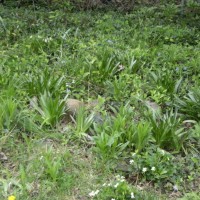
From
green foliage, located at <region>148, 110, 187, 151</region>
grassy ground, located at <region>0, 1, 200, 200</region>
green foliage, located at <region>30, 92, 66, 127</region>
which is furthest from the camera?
green foliage, located at <region>30, 92, 66, 127</region>

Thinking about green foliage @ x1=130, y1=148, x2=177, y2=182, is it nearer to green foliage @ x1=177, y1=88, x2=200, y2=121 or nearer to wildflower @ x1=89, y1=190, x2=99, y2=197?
wildflower @ x1=89, y1=190, x2=99, y2=197

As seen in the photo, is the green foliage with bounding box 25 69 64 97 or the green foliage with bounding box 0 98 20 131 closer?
the green foliage with bounding box 0 98 20 131

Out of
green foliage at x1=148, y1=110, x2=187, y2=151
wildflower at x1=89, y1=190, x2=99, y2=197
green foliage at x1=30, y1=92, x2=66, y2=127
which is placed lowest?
wildflower at x1=89, y1=190, x2=99, y2=197

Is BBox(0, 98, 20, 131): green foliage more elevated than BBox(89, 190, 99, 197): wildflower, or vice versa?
BBox(0, 98, 20, 131): green foliage

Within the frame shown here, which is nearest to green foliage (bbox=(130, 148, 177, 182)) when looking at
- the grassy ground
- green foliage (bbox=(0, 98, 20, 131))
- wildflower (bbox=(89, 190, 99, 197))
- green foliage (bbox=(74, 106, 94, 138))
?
the grassy ground

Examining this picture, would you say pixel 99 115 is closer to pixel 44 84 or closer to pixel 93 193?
pixel 44 84

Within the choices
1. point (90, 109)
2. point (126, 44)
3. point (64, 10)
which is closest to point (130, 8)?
point (64, 10)

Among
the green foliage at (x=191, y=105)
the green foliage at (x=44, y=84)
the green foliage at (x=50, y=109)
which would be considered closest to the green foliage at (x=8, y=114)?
the green foliage at (x=50, y=109)

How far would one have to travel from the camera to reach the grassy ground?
3.24 meters

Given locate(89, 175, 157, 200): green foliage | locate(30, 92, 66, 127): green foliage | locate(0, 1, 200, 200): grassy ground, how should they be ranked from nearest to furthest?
locate(89, 175, 157, 200): green foliage
locate(0, 1, 200, 200): grassy ground
locate(30, 92, 66, 127): green foliage

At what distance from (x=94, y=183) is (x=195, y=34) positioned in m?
4.33

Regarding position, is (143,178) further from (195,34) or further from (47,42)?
(195,34)

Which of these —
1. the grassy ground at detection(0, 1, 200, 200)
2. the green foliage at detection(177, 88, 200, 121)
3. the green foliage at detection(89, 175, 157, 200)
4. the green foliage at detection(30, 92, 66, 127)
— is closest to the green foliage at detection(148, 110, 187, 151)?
the grassy ground at detection(0, 1, 200, 200)

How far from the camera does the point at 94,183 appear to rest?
128 inches
